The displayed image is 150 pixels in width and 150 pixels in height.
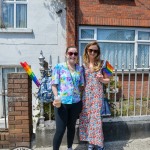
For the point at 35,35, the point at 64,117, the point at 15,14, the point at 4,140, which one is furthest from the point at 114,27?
the point at 4,140

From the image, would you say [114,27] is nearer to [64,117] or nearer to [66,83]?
[66,83]

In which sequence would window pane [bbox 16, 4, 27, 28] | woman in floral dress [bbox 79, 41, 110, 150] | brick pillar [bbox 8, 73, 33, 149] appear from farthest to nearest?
window pane [bbox 16, 4, 27, 28]
brick pillar [bbox 8, 73, 33, 149]
woman in floral dress [bbox 79, 41, 110, 150]

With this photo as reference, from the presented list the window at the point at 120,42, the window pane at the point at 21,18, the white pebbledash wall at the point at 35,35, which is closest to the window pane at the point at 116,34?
the window at the point at 120,42

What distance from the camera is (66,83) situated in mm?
3258

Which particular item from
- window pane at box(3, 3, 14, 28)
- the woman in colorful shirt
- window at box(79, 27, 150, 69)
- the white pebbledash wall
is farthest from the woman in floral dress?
window pane at box(3, 3, 14, 28)

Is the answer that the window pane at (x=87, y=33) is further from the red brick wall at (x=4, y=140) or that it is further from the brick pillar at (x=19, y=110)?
the red brick wall at (x=4, y=140)

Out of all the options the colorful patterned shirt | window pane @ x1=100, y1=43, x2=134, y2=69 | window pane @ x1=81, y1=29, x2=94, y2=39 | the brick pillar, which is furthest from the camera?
window pane @ x1=100, y1=43, x2=134, y2=69

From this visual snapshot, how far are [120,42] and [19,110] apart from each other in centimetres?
504

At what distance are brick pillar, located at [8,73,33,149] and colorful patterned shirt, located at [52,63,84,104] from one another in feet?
2.54

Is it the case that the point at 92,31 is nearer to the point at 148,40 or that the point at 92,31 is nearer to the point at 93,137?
the point at 148,40

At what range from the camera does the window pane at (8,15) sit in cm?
736

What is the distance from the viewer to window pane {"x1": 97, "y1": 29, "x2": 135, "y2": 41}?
7793 millimetres

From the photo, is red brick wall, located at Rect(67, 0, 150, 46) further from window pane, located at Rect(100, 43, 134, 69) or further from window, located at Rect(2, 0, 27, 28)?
window, located at Rect(2, 0, 27, 28)

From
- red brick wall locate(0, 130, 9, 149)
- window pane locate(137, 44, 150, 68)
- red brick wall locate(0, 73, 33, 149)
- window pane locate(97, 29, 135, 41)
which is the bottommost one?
red brick wall locate(0, 130, 9, 149)
